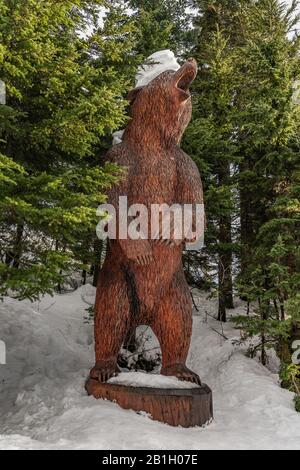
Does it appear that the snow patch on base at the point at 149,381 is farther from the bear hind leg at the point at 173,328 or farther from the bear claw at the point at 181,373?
the bear hind leg at the point at 173,328

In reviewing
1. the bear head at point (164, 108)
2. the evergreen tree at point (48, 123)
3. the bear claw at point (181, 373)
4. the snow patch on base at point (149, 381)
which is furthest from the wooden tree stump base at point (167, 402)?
the bear head at point (164, 108)

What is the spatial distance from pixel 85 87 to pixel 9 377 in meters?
3.21

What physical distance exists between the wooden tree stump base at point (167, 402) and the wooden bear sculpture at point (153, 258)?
27 cm

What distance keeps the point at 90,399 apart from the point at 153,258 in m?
1.35

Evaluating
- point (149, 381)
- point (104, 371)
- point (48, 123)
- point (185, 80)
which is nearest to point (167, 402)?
point (149, 381)

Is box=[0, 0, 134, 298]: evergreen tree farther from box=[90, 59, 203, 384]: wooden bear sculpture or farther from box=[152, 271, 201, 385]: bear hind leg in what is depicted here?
box=[152, 271, 201, 385]: bear hind leg

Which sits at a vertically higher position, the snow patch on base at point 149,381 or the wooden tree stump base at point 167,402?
the snow patch on base at point 149,381

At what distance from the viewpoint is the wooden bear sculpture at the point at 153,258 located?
13.7 feet

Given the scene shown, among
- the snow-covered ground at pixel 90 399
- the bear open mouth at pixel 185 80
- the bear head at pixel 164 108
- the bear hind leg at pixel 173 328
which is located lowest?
the snow-covered ground at pixel 90 399

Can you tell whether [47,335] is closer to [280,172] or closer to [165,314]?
[165,314]

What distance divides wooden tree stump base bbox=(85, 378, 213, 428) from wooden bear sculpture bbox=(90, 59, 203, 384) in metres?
0.27

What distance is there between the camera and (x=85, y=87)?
13.7ft

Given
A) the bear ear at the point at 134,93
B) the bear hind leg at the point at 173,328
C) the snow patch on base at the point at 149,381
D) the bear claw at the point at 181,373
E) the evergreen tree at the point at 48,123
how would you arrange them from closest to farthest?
the evergreen tree at the point at 48,123 < the snow patch on base at the point at 149,381 < the bear claw at the point at 181,373 < the bear hind leg at the point at 173,328 < the bear ear at the point at 134,93
